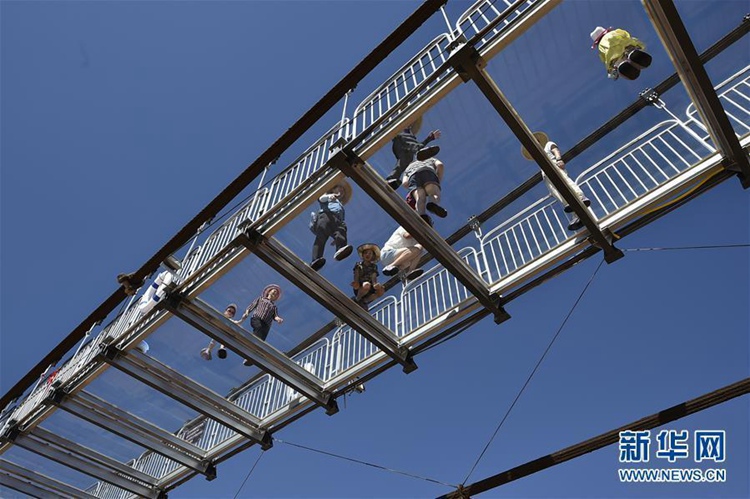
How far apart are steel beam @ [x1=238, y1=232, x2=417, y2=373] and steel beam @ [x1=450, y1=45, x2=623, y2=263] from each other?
9.49ft

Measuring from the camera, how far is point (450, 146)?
7898 mm

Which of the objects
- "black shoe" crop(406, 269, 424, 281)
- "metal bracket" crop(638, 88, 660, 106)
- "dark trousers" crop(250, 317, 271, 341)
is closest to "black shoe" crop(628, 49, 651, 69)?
"metal bracket" crop(638, 88, 660, 106)

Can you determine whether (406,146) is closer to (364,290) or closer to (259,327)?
(364,290)

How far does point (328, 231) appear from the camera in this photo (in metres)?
7.63

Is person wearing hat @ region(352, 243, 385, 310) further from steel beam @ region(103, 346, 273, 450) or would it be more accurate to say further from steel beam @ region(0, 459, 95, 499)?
steel beam @ region(0, 459, 95, 499)

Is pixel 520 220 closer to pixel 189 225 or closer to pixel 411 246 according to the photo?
pixel 411 246

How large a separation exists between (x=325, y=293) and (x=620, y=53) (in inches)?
180

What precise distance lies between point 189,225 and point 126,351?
80.2 inches

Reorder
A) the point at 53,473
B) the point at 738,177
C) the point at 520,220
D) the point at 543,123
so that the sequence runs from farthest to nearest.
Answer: the point at 53,473
the point at 543,123
the point at 520,220
the point at 738,177

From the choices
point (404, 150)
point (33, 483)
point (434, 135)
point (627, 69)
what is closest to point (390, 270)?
→ point (404, 150)

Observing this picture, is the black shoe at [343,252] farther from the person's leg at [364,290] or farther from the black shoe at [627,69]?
the black shoe at [627,69]

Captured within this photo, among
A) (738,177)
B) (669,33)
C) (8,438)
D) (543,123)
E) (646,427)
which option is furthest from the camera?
(8,438)

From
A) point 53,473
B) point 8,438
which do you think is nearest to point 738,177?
point 8,438

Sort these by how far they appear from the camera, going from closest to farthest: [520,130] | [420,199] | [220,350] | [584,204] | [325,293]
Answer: [520,130]
[584,204]
[420,199]
[325,293]
[220,350]
